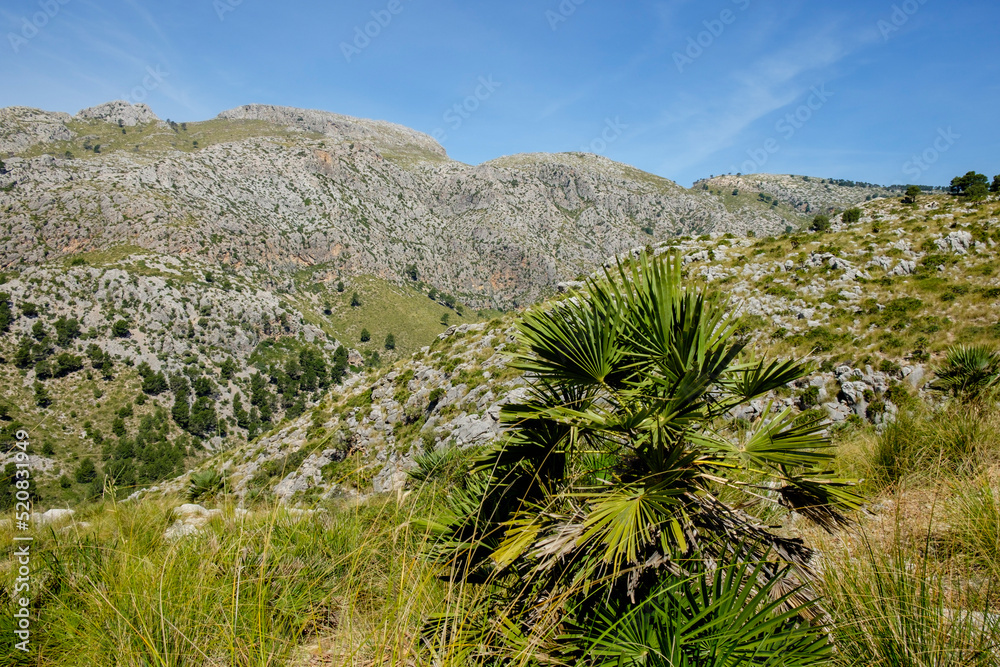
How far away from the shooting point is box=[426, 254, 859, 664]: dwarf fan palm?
7.16 feet

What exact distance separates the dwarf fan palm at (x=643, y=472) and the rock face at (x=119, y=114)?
762 ft

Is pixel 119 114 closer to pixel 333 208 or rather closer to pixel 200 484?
pixel 333 208

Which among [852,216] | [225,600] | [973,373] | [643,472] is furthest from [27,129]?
[973,373]

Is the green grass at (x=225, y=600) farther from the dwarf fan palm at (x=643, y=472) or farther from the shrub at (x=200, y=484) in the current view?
the shrub at (x=200, y=484)

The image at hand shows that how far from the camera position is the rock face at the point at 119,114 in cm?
16538

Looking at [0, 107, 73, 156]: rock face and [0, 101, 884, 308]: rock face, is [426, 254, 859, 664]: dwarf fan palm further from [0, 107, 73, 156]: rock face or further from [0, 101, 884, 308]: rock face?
[0, 107, 73, 156]: rock face

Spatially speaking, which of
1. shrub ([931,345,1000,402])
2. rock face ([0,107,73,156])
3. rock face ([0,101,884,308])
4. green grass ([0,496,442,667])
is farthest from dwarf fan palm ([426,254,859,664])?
rock face ([0,107,73,156])

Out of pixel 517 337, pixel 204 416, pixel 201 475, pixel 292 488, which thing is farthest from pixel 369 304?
pixel 517 337

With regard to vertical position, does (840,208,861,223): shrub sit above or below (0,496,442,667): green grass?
above

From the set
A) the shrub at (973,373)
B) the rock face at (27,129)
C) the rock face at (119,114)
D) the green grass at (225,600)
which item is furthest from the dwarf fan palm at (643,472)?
the rock face at (119,114)

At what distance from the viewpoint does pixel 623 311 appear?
2.72 metres

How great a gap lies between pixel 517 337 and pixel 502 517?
137 centimetres

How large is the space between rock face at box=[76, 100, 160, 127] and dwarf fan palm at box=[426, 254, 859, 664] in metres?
232

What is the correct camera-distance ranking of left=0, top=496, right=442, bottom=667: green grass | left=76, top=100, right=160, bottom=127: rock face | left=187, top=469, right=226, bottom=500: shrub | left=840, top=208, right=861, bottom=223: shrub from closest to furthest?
left=0, top=496, right=442, bottom=667: green grass, left=187, top=469, right=226, bottom=500: shrub, left=840, top=208, right=861, bottom=223: shrub, left=76, top=100, right=160, bottom=127: rock face
